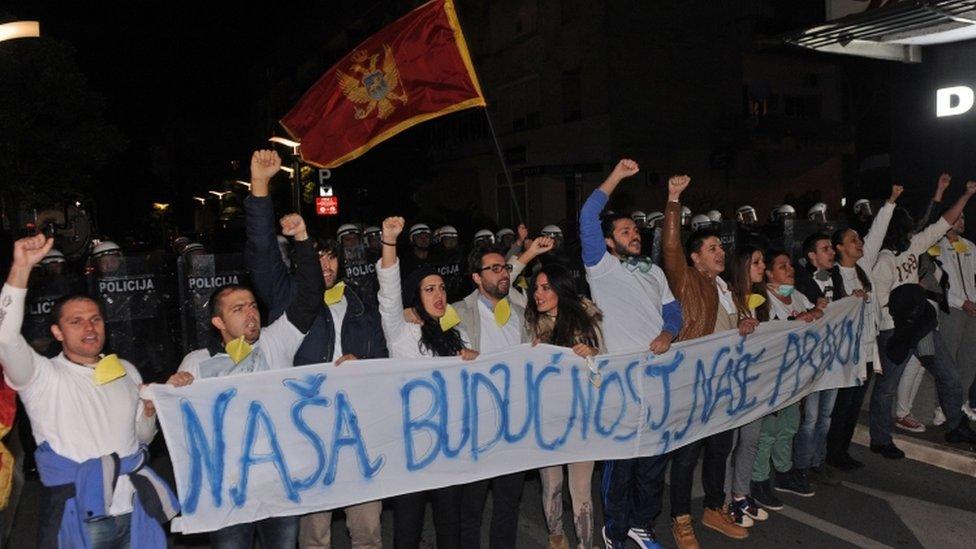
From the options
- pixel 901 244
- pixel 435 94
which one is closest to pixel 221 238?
pixel 435 94

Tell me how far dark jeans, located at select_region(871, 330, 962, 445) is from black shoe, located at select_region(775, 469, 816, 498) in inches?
43.9

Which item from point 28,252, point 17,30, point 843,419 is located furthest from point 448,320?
point 17,30

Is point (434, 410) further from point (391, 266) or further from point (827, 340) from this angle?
point (827, 340)

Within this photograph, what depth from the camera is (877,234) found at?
21.3 feet

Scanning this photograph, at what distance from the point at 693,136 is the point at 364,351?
834 inches

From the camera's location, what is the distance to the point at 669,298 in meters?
4.82

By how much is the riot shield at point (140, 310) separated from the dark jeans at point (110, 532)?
181 inches

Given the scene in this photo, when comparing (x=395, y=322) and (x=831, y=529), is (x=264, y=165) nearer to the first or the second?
(x=395, y=322)

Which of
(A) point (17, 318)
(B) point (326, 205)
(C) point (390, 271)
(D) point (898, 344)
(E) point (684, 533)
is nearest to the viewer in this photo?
(A) point (17, 318)

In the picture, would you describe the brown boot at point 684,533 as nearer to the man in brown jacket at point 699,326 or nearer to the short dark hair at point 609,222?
the man in brown jacket at point 699,326

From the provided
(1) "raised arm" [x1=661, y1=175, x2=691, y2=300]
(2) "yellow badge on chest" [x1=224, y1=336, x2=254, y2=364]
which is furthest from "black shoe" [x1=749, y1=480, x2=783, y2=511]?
(2) "yellow badge on chest" [x1=224, y1=336, x2=254, y2=364]

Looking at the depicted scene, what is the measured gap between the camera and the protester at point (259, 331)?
3.74 metres

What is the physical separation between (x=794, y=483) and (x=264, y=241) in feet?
13.3

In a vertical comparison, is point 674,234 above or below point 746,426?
above
